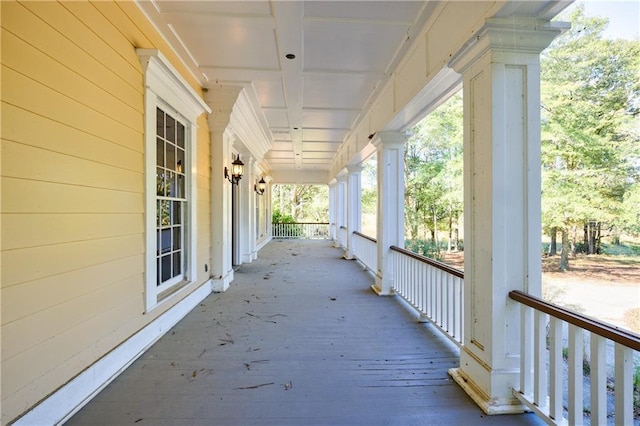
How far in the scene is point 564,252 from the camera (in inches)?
148

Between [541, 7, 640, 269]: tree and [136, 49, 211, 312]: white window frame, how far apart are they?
4248mm

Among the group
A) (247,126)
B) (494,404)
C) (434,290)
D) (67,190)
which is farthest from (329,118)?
(494,404)

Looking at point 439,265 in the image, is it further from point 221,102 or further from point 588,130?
point 221,102

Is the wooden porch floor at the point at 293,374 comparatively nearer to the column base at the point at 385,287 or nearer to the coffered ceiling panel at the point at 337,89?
the column base at the point at 385,287

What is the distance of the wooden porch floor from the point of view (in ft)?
6.01

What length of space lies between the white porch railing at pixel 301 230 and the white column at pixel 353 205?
667 cm

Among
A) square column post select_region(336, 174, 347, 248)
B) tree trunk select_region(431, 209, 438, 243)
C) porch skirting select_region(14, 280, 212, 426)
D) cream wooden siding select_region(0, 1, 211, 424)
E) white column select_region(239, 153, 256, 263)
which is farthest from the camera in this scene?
tree trunk select_region(431, 209, 438, 243)

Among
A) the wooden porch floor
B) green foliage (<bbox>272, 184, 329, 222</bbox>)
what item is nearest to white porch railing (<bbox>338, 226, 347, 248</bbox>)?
the wooden porch floor

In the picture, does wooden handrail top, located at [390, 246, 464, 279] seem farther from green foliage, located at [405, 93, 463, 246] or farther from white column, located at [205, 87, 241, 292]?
green foliage, located at [405, 93, 463, 246]

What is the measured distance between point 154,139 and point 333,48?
2.05 m

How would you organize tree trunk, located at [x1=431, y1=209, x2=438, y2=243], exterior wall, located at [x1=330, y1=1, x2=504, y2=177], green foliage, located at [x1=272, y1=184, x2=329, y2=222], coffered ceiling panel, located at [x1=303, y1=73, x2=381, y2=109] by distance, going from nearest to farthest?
exterior wall, located at [x1=330, y1=1, x2=504, y2=177] < coffered ceiling panel, located at [x1=303, y1=73, x2=381, y2=109] < tree trunk, located at [x1=431, y1=209, x2=438, y2=243] < green foliage, located at [x1=272, y1=184, x2=329, y2=222]

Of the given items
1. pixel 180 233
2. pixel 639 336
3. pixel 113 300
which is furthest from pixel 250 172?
pixel 639 336

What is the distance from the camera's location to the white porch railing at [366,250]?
5.83 metres

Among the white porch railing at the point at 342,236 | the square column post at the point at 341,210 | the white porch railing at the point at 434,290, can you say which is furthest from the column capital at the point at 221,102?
the white porch railing at the point at 342,236
